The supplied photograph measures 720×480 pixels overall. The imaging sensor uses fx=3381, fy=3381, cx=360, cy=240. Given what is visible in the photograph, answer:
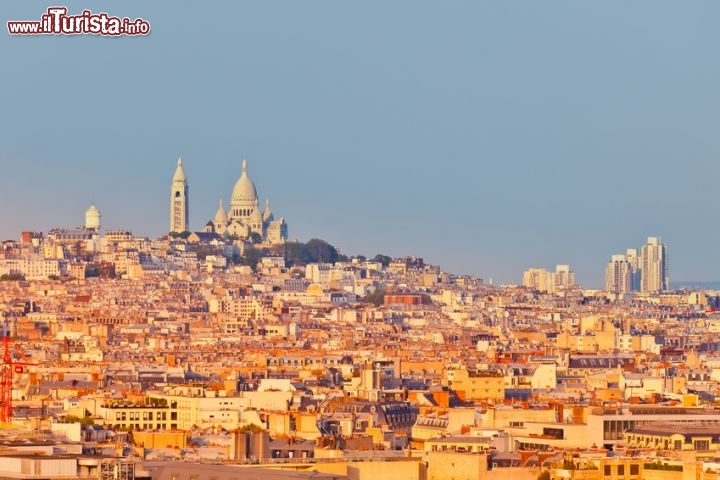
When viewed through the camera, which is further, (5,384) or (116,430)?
(5,384)

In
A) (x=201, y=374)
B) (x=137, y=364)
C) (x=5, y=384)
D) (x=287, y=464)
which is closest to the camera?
(x=287, y=464)

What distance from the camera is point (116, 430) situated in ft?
198

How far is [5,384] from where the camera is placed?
6450cm

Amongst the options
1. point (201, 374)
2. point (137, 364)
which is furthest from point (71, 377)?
point (137, 364)

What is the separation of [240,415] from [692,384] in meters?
23.2

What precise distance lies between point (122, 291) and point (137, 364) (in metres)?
67.0

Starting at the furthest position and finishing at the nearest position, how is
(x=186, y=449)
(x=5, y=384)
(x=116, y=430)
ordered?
(x=5, y=384) < (x=116, y=430) < (x=186, y=449)

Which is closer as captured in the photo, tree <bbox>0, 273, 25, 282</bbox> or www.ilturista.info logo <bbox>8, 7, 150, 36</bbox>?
www.ilturista.info logo <bbox>8, 7, 150, 36</bbox>

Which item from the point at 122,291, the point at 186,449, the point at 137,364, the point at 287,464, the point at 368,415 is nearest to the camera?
the point at 287,464

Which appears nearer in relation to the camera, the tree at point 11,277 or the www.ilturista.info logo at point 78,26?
the www.ilturista.info logo at point 78,26

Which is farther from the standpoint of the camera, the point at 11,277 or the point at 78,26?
the point at 11,277

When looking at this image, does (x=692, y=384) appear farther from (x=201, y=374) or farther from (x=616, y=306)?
(x=616, y=306)

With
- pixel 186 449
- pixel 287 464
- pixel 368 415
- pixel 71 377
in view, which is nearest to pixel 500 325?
pixel 71 377

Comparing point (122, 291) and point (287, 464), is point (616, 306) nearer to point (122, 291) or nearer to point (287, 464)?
point (122, 291)
